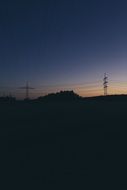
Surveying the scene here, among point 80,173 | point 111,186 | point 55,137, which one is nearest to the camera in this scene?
point 111,186

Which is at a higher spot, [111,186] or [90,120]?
[90,120]

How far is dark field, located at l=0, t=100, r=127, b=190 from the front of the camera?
23.4 m

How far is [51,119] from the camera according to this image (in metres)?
43.6

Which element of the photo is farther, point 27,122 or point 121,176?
point 27,122

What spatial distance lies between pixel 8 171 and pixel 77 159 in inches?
180

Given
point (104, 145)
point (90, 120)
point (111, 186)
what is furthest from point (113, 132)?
point (111, 186)

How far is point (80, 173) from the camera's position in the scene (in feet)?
80.6

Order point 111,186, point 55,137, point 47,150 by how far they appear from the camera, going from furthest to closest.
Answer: point 55,137 → point 47,150 → point 111,186

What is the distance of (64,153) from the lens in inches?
1131

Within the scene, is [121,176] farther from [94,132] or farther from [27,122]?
[27,122]

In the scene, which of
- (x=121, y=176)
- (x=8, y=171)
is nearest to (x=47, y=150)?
(x=8, y=171)

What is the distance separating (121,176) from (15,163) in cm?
663

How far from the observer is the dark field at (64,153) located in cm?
2344

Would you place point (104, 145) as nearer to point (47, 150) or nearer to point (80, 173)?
point (47, 150)
